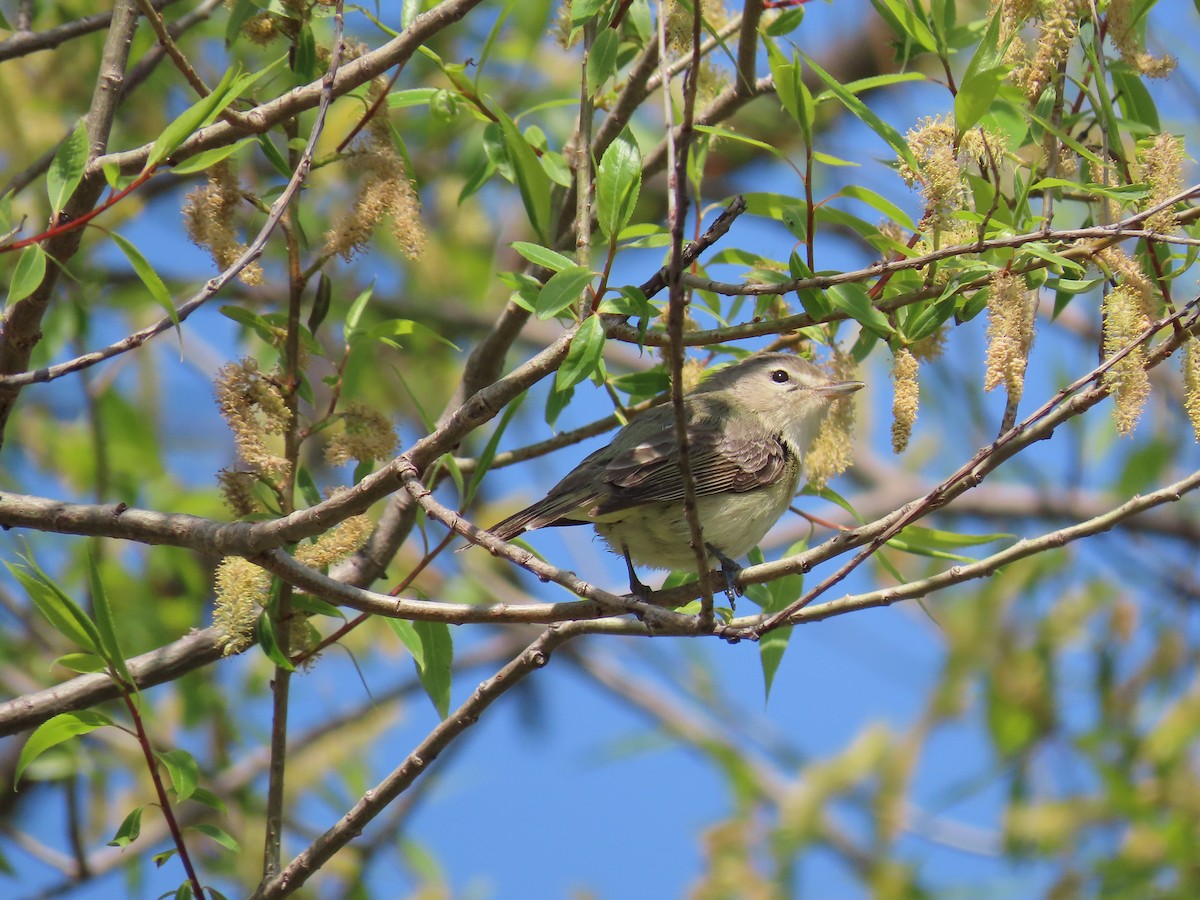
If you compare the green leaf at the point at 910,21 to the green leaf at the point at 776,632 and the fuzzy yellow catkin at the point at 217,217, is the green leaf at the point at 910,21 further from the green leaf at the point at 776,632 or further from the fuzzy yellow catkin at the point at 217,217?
the fuzzy yellow catkin at the point at 217,217

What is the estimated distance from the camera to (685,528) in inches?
173

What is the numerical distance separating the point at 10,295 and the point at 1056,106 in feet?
8.57

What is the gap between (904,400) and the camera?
310 centimetres

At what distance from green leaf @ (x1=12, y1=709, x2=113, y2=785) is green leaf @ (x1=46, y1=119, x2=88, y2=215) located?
1224mm

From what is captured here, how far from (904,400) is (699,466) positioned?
172 cm

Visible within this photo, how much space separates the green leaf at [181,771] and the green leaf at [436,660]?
68cm

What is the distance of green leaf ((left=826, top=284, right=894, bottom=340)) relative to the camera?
3131mm

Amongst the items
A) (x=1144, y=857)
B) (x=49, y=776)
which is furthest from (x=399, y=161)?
(x=1144, y=857)

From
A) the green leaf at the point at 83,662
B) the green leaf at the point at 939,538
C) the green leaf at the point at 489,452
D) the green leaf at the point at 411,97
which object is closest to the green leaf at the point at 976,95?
the green leaf at the point at 939,538

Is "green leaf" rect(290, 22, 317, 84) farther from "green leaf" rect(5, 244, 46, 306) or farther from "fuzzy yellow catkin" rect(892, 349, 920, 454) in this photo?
"fuzzy yellow catkin" rect(892, 349, 920, 454)

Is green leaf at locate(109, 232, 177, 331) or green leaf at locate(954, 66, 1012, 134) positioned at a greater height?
green leaf at locate(109, 232, 177, 331)

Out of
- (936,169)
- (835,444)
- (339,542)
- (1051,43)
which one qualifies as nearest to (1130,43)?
(1051,43)

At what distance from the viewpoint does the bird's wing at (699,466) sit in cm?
438

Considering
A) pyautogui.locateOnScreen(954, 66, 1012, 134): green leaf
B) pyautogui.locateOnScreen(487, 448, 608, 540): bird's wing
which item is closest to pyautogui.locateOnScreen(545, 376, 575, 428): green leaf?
pyautogui.locateOnScreen(487, 448, 608, 540): bird's wing
